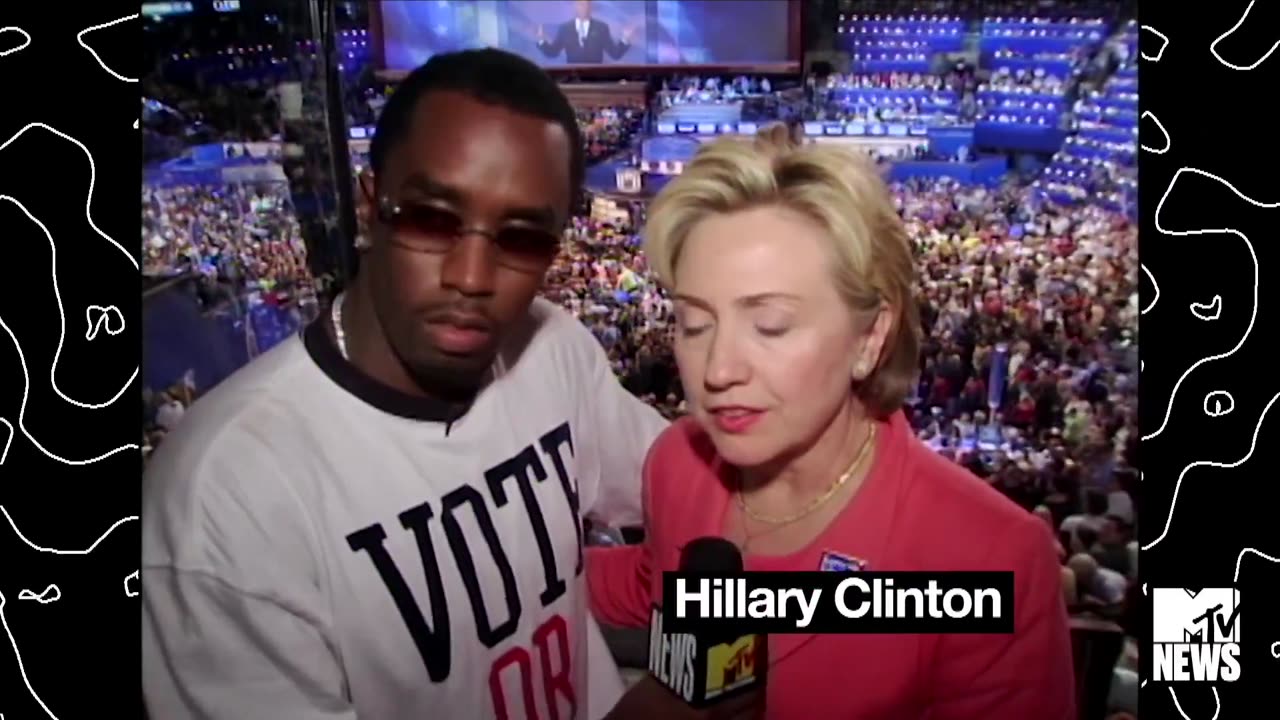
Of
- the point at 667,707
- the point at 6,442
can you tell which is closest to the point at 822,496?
the point at 667,707

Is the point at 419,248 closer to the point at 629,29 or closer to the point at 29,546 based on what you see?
the point at 629,29

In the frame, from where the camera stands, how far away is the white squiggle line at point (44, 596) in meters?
1.43

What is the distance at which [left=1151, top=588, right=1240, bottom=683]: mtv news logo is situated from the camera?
1.37m

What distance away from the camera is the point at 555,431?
1.32 m

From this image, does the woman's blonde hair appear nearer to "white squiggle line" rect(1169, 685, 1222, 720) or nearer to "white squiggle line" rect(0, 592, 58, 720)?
"white squiggle line" rect(1169, 685, 1222, 720)

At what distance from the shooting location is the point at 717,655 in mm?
1292

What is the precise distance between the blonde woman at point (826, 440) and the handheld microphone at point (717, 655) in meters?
0.02

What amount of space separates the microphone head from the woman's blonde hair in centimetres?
26

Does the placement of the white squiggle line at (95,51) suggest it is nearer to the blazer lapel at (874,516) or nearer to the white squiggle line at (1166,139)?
the blazer lapel at (874,516)

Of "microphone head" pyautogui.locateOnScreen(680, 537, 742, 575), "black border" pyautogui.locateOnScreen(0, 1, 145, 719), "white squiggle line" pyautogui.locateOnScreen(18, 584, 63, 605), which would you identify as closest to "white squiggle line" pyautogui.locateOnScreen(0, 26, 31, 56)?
"black border" pyautogui.locateOnScreen(0, 1, 145, 719)

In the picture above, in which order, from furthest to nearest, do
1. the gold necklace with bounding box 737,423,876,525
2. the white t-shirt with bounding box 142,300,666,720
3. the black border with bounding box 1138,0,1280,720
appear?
the black border with bounding box 1138,0,1280,720
the gold necklace with bounding box 737,423,876,525
the white t-shirt with bounding box 142,300,666,720

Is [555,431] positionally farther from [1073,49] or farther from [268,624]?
[1073,49]
